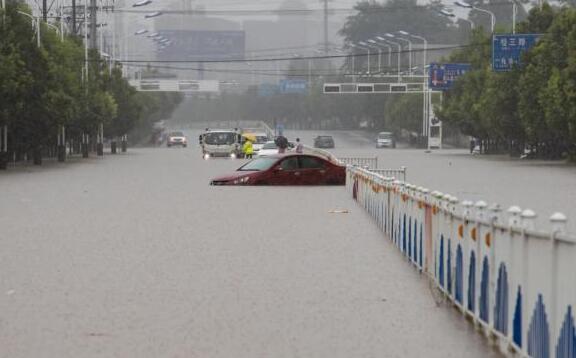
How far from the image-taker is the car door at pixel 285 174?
44.2 m

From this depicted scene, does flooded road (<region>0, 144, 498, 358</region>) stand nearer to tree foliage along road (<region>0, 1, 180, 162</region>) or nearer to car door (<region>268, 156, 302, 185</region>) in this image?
car door (<region>268, 156, 302, 185</region>)

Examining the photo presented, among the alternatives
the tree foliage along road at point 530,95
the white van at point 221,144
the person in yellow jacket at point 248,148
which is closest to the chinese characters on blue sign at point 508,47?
the tree foliage along road at point 530,95

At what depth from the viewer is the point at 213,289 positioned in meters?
15.5

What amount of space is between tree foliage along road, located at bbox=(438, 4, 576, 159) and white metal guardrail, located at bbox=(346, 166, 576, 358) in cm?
5012

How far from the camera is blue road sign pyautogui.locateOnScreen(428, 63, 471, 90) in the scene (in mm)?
102438

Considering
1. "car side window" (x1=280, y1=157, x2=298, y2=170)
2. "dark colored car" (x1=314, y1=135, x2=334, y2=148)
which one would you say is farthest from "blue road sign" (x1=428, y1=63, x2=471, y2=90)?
"car side window" (x1=280, y1=157, x2=298, y2=170)

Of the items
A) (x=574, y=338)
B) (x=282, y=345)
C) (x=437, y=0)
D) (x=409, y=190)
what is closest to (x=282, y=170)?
(x=409, y=190)

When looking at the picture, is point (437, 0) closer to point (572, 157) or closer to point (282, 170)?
point (572, 157)

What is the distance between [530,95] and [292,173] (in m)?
33.6

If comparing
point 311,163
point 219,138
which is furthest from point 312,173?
point 219,138

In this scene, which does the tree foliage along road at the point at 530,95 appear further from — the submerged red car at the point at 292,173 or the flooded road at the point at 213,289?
the flooded road at the point at 213,289

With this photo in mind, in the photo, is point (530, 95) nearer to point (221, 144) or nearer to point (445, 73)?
point (221, 144)

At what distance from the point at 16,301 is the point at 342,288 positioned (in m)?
3.48

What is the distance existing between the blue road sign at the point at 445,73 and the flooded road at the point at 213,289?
2911 inches
